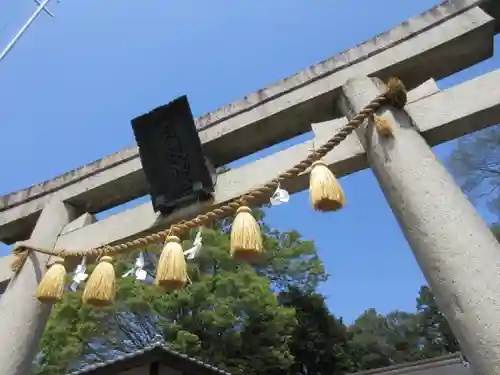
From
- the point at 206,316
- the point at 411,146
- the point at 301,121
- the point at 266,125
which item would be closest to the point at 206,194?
the point at 266,125

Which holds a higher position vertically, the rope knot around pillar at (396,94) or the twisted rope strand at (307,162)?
the rope knot around pillar at (396,94)

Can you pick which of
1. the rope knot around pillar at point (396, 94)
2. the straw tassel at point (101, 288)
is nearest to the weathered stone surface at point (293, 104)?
the rope knot around pillar at point (396, 94)

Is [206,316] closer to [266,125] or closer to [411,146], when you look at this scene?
[266,125]

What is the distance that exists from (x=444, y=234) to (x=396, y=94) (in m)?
0.94

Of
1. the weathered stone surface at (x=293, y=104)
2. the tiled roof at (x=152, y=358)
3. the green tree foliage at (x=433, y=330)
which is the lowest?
the tiled roof at (x=152, y=358)

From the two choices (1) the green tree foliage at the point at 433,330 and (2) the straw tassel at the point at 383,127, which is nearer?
(2) the straw tassel at the point at 383,127

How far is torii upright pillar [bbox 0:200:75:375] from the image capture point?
2.99 metres

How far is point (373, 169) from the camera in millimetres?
2527

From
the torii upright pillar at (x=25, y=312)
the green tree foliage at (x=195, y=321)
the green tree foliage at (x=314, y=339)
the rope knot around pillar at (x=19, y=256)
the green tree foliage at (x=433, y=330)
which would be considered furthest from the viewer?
the green tree foliage at (x=433, y=330)

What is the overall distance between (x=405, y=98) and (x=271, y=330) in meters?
7.66

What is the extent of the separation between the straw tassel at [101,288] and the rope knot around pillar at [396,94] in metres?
2.06

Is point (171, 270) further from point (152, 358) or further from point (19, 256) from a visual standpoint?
point (152, 358)

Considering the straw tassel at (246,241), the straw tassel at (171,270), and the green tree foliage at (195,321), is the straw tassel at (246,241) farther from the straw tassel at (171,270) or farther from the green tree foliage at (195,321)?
the green tree foliage at (195,321)

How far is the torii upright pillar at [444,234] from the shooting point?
67.1 inches
